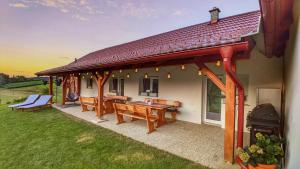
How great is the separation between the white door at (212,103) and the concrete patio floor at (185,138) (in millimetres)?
374

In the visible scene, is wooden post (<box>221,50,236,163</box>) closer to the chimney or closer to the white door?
the white door

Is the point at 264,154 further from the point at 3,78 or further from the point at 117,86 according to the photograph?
the point at 3,78

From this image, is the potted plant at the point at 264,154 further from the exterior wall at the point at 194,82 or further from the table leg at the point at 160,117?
the table leg at the point at 160,117

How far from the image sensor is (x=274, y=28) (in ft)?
8.69

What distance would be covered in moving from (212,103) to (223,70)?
1.37m

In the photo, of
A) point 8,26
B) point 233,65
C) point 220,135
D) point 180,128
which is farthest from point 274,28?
point 8,26

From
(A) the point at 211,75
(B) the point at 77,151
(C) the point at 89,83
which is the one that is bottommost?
(B) the point at 77,151

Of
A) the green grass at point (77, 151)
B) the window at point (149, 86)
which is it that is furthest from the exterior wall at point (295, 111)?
the window at point (149, 86)

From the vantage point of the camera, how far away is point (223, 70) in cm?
629

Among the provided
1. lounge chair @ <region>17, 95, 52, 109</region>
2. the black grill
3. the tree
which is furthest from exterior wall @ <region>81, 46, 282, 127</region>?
the tree

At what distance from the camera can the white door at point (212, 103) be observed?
661 cm

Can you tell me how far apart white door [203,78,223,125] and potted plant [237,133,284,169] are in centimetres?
372

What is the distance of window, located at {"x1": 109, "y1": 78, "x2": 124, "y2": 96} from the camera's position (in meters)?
10.6

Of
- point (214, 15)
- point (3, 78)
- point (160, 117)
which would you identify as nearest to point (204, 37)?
point (160, 117)
